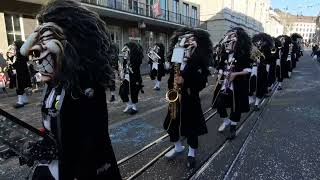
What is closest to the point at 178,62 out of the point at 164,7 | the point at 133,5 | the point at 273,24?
the point at 133,5

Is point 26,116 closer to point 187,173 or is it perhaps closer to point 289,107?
point 187,173

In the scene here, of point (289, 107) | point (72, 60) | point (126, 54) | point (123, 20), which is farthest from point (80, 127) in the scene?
point (123, 20)

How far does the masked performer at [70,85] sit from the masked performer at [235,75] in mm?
4030

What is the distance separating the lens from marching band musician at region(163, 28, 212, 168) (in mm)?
4355

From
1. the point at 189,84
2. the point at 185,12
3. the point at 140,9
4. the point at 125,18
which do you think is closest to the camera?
the point at 189,84

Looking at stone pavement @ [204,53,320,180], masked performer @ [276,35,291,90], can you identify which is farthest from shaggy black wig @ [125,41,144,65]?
masked performer @ [276,35,291,90]

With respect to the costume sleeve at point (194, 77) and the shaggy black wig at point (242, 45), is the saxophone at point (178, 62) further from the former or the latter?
the shaggy black wig at point (242, 45)

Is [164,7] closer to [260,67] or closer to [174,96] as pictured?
[260,67]

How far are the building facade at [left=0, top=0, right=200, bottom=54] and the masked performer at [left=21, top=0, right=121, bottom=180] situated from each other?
8046mm

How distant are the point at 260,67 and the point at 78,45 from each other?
8.10m

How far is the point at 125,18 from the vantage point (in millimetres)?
24031

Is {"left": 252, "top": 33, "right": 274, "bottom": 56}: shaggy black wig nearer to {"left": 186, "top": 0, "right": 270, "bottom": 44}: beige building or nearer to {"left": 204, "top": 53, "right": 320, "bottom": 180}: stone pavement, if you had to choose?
{"left": 204, "top": 53, "right": 320, "bottom": 180}: stone pavement

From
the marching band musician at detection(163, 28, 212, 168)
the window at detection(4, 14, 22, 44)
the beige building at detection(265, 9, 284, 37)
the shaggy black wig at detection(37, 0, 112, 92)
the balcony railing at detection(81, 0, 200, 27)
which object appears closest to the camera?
the shaggy black wig at detection(37, 0, 112, 92)

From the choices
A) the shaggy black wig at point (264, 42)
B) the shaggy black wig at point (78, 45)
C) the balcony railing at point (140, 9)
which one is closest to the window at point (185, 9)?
the balcony railing at point (140, 9)
